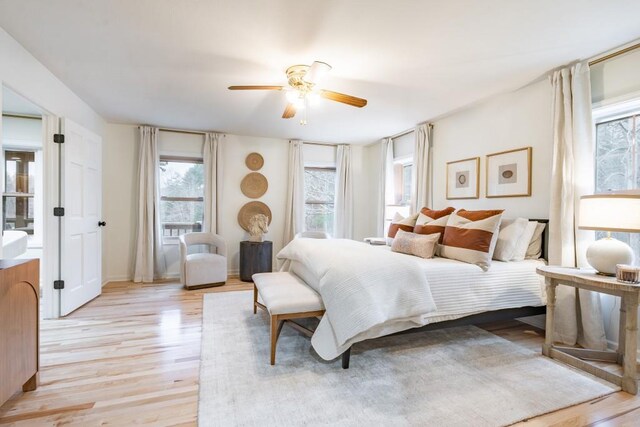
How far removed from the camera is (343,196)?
19.1 ft

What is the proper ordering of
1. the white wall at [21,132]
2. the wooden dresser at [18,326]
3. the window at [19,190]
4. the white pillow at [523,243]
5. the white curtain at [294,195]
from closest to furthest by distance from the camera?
the wooden dresser at [18,326]
the white pillow at [523,243]
the white wall at [21,132]
the window at [19,190]
the white curtain at [294,195]

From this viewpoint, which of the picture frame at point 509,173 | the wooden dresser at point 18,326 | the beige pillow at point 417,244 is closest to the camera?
the wooden dresser at point 18,326

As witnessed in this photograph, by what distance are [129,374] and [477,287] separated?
9.01 feet

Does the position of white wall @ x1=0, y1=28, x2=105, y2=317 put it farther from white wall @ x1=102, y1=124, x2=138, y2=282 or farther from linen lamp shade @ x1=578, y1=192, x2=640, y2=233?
linen lamp shade @ x1=578, y1=192, x2=640, y2=233

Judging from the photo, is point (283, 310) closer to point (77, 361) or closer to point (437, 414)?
point (437, 414)

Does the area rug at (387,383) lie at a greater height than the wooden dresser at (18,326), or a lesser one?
lesser

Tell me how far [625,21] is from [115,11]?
136 inches

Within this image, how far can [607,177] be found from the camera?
2648 mm

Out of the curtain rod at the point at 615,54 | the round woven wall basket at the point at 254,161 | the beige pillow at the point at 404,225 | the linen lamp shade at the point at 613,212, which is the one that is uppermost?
the curtain rod at the point at 615,54

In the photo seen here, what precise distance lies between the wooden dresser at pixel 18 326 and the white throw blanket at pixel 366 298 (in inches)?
69.0

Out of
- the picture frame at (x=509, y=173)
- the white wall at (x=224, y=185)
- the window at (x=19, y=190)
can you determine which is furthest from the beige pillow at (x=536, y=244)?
the window at (x=19, y=190)

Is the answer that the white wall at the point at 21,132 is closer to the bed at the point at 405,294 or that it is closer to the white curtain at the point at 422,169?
the bed at the point at 405,294

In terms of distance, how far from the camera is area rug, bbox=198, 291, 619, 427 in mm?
1687

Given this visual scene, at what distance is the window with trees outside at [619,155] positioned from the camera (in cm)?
248
